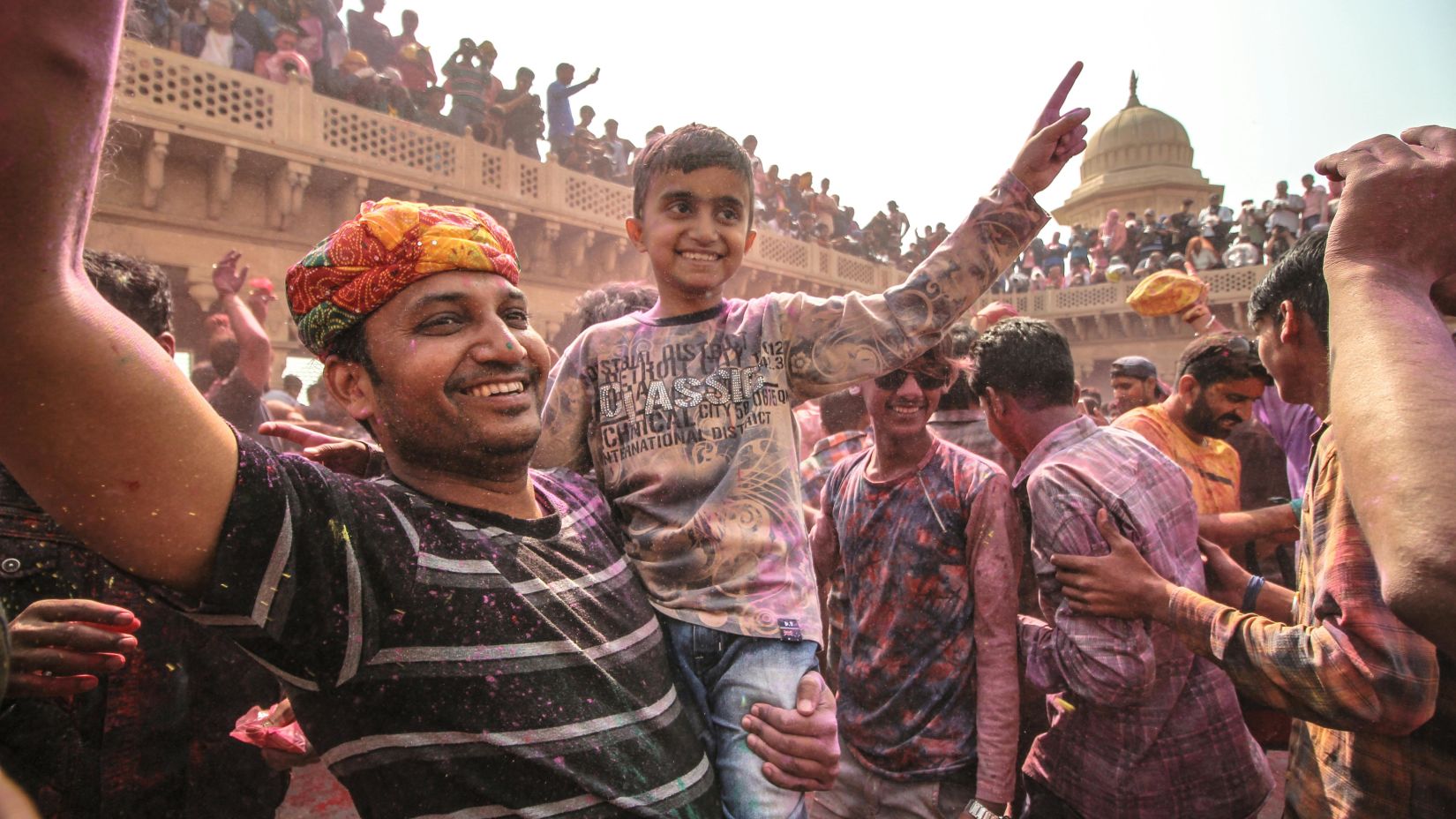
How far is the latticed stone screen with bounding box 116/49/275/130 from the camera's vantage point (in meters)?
9.56

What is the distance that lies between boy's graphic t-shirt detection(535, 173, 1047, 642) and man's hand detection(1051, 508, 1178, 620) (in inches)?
27.3

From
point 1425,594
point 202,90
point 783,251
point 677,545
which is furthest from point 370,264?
point 783,251

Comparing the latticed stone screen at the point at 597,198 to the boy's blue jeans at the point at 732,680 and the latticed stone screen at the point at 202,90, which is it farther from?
the boy's blue jeans at the point at 732,680

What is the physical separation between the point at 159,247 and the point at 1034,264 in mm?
23189

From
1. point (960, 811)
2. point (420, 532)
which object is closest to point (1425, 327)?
point (420, 532)

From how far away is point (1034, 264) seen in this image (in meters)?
25.2

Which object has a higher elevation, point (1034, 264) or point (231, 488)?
point (1034, 264)

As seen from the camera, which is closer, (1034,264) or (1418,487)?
(1418,487)

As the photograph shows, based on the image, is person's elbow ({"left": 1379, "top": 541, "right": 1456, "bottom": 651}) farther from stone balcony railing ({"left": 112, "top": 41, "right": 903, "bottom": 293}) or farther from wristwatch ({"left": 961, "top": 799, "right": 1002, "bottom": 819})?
stone balcony railing ({"left": 112, "top": 41, "right": 903, "bottom": 293})

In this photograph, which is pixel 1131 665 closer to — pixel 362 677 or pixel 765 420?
pixel 765 420

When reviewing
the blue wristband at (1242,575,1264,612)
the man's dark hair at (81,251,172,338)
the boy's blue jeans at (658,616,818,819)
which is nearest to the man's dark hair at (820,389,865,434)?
the blue wristband at (1242,575,1264,612)

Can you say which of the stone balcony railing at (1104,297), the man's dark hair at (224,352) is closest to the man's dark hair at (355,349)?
the man's dark hair at (224,352)

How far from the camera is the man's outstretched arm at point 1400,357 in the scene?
0.90m

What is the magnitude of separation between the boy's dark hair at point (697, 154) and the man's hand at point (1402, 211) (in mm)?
1186
